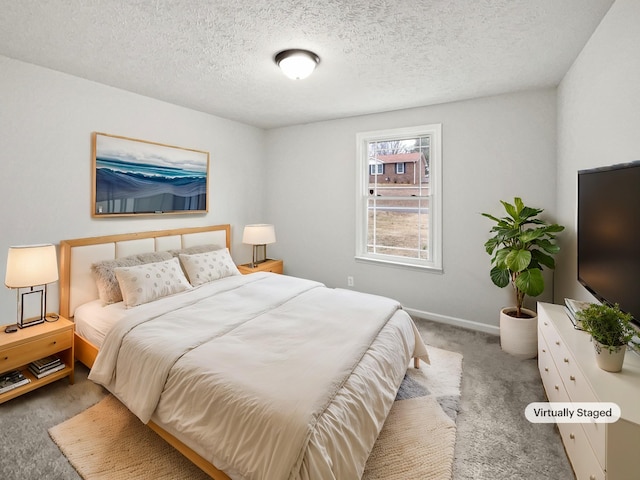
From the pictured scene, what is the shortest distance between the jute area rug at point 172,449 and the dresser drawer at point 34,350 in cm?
55

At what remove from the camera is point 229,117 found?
4.14m

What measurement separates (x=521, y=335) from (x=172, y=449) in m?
2.90

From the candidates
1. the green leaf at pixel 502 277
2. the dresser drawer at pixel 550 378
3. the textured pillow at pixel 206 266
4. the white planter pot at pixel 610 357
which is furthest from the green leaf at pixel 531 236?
the textured pillow at pixel 206 266

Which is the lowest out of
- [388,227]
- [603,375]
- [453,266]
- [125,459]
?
[125,459]

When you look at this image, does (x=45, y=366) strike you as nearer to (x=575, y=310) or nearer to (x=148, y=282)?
(x=148, y=282)

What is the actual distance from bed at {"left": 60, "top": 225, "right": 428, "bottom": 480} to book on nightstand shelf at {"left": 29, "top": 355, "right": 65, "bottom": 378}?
0.58 feet

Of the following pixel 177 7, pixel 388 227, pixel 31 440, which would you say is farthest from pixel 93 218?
pixel 388 227

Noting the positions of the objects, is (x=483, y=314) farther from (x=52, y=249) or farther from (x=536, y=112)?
(x=52, y=249)

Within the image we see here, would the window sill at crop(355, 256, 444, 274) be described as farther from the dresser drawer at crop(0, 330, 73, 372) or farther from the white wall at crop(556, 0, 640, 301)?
the dresser drawer at crop(0, 330, 73, 372)

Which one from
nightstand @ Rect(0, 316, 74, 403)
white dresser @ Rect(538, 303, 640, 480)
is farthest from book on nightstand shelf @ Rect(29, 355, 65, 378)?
white dresser @ Rect(538, 303, 640, 480)

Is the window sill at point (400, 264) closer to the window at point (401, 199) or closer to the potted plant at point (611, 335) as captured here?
the window at point (401, 199)

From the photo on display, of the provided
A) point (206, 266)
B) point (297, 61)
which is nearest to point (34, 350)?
point (206, 266)

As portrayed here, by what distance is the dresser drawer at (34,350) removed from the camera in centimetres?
209

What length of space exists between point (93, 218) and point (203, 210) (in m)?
1.21
